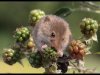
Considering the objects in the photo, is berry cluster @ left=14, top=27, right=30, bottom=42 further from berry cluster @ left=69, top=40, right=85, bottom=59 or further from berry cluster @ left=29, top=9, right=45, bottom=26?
berry cluster @ left=69, top=40, right=85, bottom=59

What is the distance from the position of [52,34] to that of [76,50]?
135 mm

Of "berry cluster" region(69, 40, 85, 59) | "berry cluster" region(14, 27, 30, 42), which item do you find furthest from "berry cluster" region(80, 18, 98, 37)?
"berry cluster" region(14, 27, 30, 42)

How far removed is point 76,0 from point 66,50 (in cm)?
70

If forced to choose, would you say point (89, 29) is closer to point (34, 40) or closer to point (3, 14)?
point (34, 40)

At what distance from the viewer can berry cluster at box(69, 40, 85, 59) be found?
1837 millimetres

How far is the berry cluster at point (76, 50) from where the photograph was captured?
184cm

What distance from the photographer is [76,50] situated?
187 centimetres

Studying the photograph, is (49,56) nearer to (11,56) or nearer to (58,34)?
(58,34)

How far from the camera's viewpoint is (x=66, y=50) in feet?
5.99

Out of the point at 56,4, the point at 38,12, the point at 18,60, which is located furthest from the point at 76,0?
the point at 56,4

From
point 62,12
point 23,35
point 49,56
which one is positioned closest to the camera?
point 49,56

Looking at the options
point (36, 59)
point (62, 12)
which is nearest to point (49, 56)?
point (36, 59)

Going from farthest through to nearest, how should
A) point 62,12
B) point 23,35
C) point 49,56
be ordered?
point 62,12 → point 23,35 → point 49,56

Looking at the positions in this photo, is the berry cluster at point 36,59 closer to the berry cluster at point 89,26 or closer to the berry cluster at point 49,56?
the berry cluster at point 49,56
